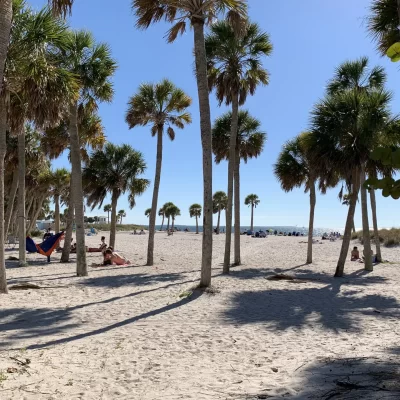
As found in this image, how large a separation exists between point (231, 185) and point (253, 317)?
343 inches

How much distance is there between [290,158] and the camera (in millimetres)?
21438

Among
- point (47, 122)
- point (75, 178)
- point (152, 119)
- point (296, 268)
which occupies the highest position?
point (152, 119)

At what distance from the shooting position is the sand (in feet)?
14.0

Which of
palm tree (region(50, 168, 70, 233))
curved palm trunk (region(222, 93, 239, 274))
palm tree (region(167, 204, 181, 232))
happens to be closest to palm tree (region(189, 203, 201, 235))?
palm tree (region(167, 204, 181, 232))

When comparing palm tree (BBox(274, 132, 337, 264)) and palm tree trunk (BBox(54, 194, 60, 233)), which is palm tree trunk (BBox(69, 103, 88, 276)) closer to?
palm tree (BBox(274, 132, 337, 264))

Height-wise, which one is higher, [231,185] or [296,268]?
[231,185]

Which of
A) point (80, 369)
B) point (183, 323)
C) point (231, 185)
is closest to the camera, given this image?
point (80, 369)

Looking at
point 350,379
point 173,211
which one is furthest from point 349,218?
point 173,211

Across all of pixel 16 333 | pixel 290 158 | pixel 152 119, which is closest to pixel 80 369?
pixel 16 333

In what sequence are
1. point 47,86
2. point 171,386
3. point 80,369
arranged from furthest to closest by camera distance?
1. point 47,86
2. point 80,369
3. point 171,386

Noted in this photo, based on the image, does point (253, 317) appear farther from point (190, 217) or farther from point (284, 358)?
point (190, 217)

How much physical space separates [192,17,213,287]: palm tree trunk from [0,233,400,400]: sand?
0.89 meters

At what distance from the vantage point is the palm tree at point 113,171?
23.1m

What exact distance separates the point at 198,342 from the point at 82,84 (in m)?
10.0
